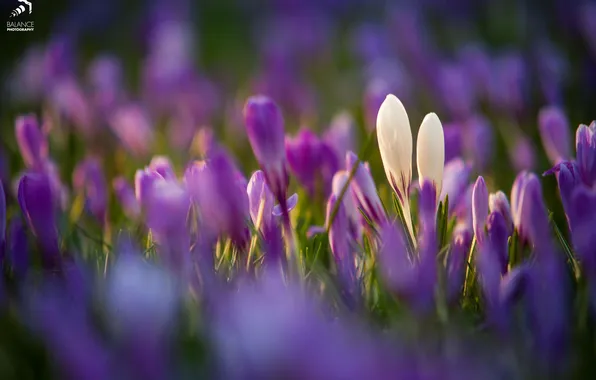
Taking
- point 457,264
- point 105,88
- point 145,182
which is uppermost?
point 105,88

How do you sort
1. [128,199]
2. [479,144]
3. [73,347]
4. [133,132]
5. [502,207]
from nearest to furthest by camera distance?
1. [73,347]
2. [502,207]
3. [128,199]
4. [479,144]
5. [133,132]

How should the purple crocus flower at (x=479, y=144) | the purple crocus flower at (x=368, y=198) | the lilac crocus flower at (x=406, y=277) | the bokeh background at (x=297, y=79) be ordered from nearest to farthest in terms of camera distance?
1. the lilac crocus flower at (x=406, y=277)
2. the purple crocus flower at (x=368, y=198)
3. the purple crocus flower at (x=479, y=144)
4. the bokeh background at (x=297, y=79)

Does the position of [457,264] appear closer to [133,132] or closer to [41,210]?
[41,210]

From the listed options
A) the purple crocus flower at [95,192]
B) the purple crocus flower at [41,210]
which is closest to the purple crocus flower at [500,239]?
the purple crocus flower at [41,210]

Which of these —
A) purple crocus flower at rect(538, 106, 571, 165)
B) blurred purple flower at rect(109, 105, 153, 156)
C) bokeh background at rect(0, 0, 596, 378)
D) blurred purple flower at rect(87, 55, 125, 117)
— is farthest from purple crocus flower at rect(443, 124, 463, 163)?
blurred purple flower at rect(87, 55, 125, 117)

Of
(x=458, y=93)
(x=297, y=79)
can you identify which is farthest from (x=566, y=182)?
(x=297, y=79)

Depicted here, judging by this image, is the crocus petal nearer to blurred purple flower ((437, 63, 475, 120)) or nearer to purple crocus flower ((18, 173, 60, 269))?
purple crocus flower ((18, 173, 60, 269))

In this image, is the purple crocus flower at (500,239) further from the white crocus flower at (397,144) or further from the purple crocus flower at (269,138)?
the purple crocus flower at (269,138)

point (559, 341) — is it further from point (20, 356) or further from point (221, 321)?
point (20, 356)
